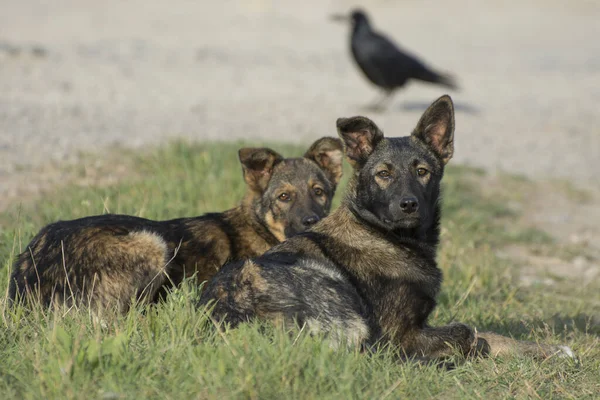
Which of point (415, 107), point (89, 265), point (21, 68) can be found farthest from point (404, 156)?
point (21, 68)

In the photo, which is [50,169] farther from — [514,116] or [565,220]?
[514,116]

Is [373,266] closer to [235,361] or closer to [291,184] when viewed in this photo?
[235,361]

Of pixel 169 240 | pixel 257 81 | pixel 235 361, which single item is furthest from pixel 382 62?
pixel 235 361

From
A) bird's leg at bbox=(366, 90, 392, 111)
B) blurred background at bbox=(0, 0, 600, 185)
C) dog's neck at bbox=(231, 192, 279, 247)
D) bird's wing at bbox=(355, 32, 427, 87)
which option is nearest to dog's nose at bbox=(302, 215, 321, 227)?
dog's neck at bbox=(231, 192, 279, 247)

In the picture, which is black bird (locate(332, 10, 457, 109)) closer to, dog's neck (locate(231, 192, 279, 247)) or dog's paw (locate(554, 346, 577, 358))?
dog's neck (locate(231, 192, 279, 247))

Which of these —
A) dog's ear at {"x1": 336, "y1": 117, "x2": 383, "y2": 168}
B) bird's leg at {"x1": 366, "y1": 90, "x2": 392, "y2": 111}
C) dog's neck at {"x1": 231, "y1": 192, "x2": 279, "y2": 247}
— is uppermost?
dog's ear at {"x1": 336, "y1": 117, "x2": 383, "y2": 168}

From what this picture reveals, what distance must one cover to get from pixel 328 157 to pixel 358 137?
170 centimetres

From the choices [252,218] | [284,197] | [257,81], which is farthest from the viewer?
[257,81]

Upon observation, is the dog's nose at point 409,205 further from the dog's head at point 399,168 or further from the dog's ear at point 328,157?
the dog's ear at point 328,157

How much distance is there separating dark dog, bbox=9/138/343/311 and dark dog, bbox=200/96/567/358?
684mm

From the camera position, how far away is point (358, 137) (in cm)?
569

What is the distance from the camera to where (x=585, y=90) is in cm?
2206

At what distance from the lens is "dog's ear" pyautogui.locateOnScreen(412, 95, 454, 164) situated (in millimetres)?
5660

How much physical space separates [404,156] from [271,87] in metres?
13.7
